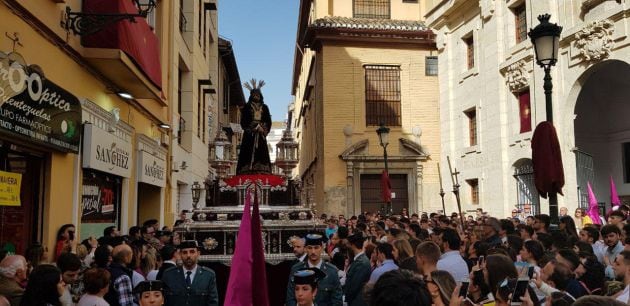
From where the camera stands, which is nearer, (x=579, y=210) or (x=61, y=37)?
(x=61, y=37)

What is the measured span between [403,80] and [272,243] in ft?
53.4

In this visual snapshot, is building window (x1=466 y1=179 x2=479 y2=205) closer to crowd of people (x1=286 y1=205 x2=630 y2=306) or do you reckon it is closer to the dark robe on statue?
the dark robe on statue

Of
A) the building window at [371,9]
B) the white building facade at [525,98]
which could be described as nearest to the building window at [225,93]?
the building window at [371,9]

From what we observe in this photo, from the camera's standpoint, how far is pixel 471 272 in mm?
5230

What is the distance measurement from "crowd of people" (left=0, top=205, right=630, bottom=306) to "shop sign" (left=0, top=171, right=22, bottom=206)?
3.17ft

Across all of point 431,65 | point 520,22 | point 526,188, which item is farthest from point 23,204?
point 431,65

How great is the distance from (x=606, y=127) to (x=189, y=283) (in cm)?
1797

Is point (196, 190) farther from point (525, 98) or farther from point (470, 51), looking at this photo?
point (470, 51)

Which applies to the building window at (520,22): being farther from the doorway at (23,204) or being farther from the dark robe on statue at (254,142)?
the doorway at (23,204)

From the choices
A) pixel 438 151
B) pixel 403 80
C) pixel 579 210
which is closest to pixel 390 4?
pixel 403 80

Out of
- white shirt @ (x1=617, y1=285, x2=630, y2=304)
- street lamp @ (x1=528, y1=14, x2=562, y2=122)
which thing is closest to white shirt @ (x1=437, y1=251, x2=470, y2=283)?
white shirt @ (x1=617, y1=285, x2=630, y2=304)

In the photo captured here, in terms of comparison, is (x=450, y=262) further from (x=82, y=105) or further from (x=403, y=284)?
(x=82, y=105)

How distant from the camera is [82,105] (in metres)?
10.2

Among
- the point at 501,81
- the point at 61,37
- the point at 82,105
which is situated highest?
the point at 501,81
